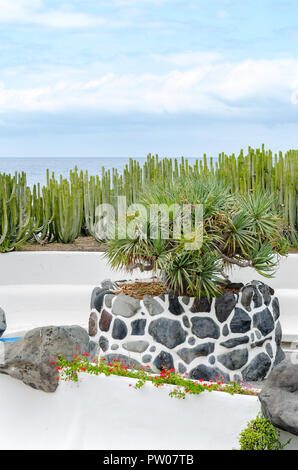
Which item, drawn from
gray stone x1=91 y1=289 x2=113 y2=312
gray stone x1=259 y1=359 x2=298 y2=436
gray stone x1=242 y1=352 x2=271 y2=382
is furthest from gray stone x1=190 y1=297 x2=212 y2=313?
gray stone x1=259 y1=359 x2=298 y2=436

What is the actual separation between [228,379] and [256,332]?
54 cm

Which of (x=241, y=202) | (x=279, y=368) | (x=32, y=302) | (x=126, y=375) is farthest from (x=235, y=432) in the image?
(x=32, y=302)

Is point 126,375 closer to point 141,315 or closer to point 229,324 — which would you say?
point 141,315

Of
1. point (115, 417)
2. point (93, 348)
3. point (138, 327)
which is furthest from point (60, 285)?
point (115, 417)

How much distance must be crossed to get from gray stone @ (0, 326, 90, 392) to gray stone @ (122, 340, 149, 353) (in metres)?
0.59

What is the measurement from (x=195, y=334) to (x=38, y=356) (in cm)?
151

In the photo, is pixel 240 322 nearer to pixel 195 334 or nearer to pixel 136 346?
pixel 195 334

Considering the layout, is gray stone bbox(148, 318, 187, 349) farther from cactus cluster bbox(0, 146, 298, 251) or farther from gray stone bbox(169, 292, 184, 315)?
cactus cluster bbox(0, 146, 298, 251)

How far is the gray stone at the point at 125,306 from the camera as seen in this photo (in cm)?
628

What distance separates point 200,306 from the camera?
20.3ft

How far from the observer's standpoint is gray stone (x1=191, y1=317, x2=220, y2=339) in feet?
20.2

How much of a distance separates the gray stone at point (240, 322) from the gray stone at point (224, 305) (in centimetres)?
7

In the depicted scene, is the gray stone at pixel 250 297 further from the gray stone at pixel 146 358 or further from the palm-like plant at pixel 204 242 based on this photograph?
the gray stone at pixel 146 358

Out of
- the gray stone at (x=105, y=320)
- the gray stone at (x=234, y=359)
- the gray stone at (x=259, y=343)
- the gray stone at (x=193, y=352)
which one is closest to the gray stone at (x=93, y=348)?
the gray stone at (x=105, y=320)
